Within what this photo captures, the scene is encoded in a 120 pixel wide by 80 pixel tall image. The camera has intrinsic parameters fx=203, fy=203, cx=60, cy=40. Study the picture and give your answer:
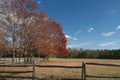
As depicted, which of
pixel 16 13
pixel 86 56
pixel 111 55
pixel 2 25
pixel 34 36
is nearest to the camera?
pixel 2 25

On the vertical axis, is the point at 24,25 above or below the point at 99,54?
above

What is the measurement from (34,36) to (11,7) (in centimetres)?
709

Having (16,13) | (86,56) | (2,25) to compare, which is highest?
(16,13)

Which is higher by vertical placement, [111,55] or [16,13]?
[16,13]

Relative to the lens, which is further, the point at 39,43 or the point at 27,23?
the point at 39,43

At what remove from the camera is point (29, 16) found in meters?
34.6

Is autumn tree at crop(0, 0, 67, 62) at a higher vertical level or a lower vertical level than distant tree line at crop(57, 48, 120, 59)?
higher

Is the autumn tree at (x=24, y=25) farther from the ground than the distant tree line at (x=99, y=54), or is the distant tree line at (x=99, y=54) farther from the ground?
the autumn tree at (x=24, y=25)

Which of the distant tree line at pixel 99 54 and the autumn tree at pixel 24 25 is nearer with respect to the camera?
the autumn tree at pixel 24 25

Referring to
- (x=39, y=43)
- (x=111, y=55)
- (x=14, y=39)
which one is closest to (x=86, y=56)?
(x=111, y=55)

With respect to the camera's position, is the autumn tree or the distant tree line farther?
the distant tree line

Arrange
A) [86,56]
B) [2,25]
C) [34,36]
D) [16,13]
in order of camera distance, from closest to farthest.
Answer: [2,25], [16,13], [34,36], [86,56]

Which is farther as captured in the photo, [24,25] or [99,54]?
[99,54]

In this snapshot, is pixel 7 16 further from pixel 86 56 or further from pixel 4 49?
pixel 86 56
